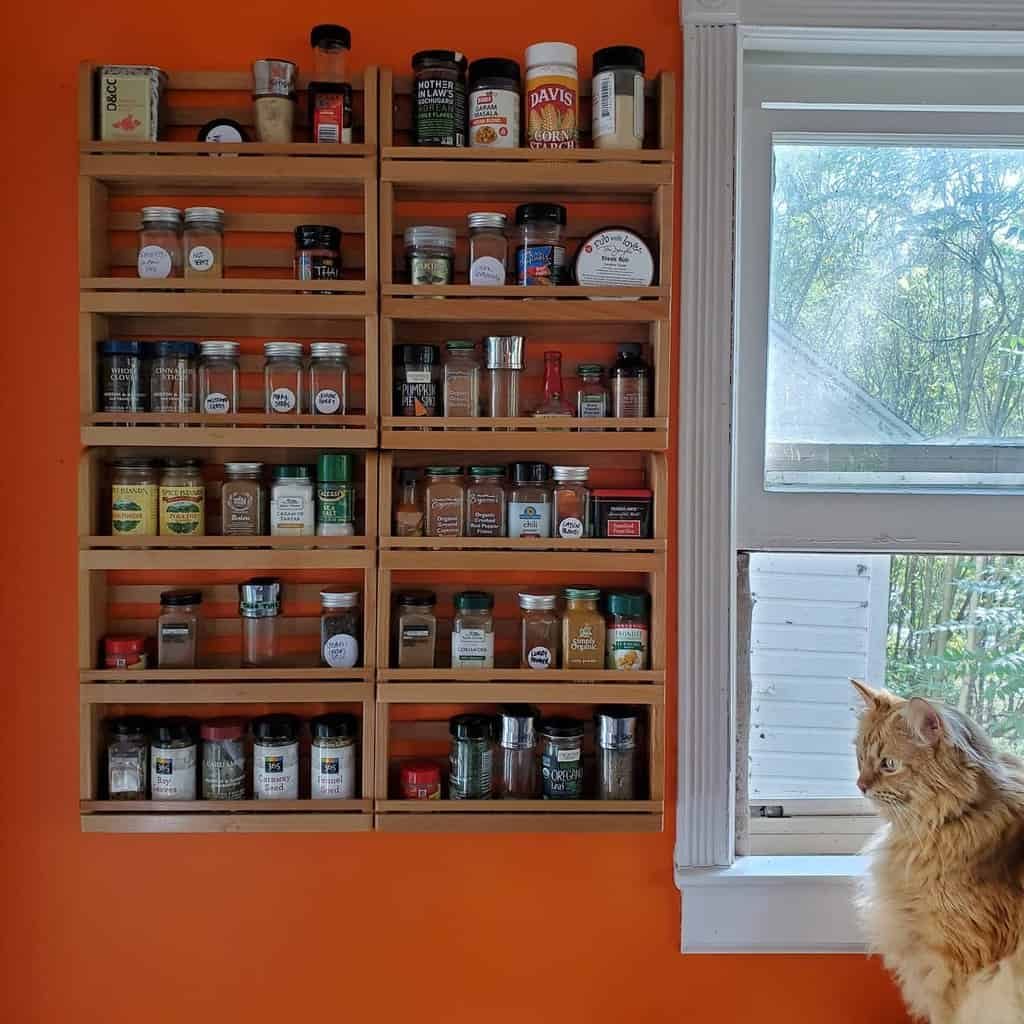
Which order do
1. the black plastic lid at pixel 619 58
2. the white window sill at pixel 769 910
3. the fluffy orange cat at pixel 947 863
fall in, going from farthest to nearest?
the white window sill at pixel 769 910
the black plastic lid at pixel 619 58
the fluffy orange cat at pixel 947 863

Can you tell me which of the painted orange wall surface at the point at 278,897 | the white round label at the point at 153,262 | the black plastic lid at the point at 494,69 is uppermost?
the black plastic lid at the point at 494,69

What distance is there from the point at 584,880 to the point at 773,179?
1201 mm

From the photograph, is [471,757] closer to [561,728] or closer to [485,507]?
[561,728]

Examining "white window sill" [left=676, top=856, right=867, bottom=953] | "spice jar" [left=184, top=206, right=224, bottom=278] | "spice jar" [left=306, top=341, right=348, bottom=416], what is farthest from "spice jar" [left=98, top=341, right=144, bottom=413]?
"white window sill" [left=676, top=856, right=867, bottom=953]

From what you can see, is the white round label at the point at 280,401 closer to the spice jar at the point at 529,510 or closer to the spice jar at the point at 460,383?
the spice jar at the point at 460,383

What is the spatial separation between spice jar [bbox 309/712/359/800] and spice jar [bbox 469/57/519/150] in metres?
0.93

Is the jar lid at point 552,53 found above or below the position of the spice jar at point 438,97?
above

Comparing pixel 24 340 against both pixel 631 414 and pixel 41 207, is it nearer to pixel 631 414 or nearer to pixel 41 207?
pixel 41 207

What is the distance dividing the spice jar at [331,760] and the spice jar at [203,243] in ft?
2.38

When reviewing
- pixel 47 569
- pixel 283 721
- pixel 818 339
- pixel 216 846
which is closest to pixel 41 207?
pixel 47 569

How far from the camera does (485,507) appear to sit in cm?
155

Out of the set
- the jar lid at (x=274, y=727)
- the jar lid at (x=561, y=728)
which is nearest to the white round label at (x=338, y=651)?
the jar lid at (x=274, y=727)

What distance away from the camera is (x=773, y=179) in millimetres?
1624

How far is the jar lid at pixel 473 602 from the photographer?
1.53m
